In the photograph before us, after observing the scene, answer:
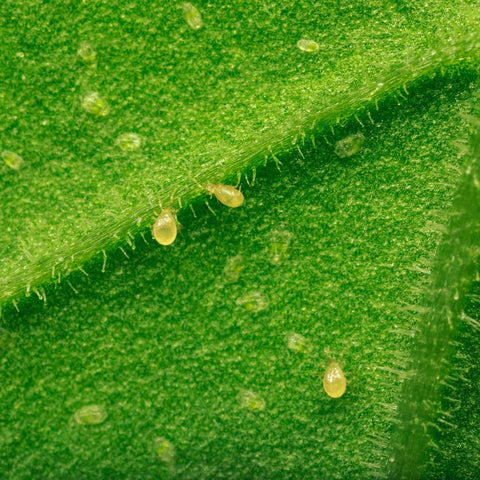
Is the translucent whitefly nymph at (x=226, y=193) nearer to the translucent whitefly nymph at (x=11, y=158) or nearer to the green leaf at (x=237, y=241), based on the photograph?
the green leaf at (x=237, y=241)

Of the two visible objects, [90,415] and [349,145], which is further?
[90,415]

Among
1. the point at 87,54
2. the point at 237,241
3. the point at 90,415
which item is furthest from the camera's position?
the point at 90,415

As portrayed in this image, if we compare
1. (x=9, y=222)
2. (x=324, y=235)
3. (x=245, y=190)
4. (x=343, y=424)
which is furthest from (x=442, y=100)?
(x=9, y=222)

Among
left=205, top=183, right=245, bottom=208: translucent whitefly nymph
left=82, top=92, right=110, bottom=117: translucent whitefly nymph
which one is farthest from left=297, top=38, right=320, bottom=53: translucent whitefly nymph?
left=82, top=92, right=110, bottom=117: translucent whitefly nymph

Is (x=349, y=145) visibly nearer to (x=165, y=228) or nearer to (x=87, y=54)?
(x=165, y=228)

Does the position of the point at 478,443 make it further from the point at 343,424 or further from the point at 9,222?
→ the point at 9,222

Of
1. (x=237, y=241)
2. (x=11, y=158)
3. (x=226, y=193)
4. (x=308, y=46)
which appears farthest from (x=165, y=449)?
(x=308, y=46)

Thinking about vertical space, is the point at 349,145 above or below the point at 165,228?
below
